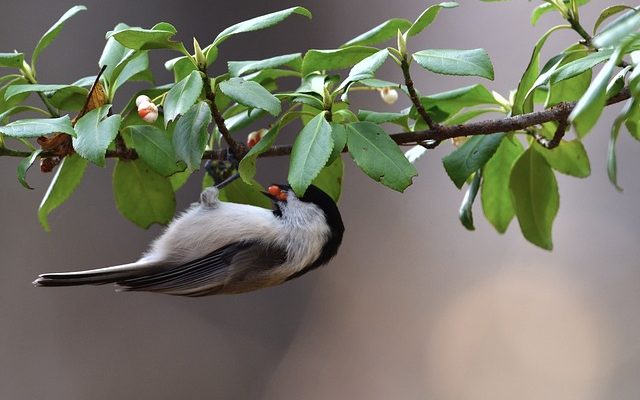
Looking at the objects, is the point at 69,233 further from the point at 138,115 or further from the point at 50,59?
the point at 138,115

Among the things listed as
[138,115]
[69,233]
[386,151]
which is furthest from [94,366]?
[386,151]

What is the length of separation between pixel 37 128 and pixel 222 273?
55 centimetres

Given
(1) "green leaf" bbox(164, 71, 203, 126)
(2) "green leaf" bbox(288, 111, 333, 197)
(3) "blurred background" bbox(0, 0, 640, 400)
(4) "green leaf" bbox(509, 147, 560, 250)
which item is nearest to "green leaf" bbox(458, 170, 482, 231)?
(4) "green leaf" bbox(509, 147, 560, 250)

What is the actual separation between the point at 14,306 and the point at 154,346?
49 centimetres

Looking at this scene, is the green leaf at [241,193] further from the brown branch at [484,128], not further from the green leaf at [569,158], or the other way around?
the green leaf at [569,158]

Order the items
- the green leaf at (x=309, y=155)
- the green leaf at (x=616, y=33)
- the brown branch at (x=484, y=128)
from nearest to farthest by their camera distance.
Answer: the green leaf at (x=616, y=33), the green leaf at (x=309, y=155), the brown branch at (x=484, y=128)

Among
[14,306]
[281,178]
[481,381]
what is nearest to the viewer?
[281,178]

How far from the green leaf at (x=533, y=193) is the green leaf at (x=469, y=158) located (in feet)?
0.36

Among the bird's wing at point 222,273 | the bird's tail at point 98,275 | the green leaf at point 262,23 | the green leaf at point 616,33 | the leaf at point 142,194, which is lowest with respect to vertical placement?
the bird's wing at point 222,273

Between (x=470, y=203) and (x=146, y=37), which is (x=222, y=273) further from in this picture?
(x=146, y=37)

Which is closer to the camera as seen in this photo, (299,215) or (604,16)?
(604,16)

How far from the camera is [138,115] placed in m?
1.25

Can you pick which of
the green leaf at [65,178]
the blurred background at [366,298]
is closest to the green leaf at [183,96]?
the green leaf at [65,178]

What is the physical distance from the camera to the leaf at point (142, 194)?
4.60 ft
